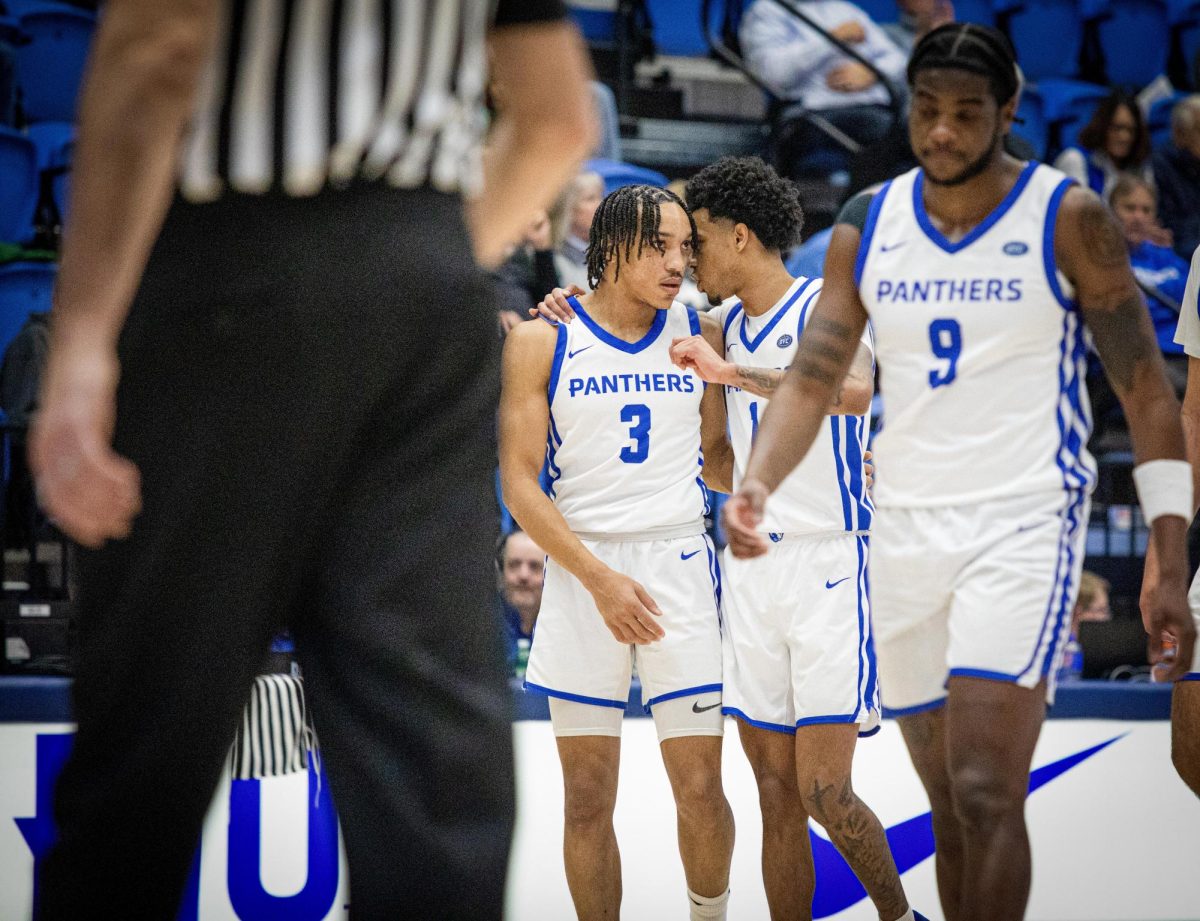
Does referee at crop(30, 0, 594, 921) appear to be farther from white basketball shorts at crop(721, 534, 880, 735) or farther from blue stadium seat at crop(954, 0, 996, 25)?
blue stadium seat at crop(954, 0, 996, 25)

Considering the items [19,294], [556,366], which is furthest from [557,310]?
[19,294]

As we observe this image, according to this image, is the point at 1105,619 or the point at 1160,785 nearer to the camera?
the point at 1160,785

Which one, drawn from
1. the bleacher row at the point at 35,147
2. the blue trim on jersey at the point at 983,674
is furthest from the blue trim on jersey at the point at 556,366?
the bleacher row at the point at 35,147

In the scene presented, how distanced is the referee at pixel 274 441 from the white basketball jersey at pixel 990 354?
167 cm

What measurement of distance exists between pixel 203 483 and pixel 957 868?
7.42ft

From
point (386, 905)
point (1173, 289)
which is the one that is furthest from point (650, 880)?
point (1173, 289)

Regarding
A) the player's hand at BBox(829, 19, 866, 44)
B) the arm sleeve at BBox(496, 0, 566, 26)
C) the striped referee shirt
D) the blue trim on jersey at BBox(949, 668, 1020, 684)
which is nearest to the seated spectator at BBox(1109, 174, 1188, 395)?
the player's hand at BBox(829, 19, 866, 44)

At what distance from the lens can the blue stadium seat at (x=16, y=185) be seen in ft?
26.8

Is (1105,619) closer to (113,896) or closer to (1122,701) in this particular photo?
(1122,701)

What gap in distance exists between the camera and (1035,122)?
1020 cm

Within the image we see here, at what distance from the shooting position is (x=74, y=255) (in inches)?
55.0

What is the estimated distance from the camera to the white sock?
398 cm

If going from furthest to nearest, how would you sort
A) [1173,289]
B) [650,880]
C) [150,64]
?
1. [1173,289]
2. [650,880]
3. [150,64]

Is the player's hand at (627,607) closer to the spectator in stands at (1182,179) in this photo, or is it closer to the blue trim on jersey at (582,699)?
the blue trim on jersey at (582,699)
